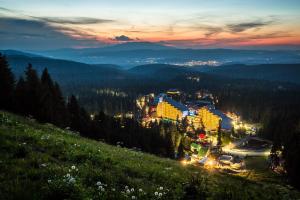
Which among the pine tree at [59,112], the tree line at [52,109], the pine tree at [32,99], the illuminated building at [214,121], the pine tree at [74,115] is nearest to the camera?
the pine tree at [32,99]

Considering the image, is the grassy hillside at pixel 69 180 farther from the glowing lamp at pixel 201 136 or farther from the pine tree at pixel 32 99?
the glowing lamp at pixel 201 136

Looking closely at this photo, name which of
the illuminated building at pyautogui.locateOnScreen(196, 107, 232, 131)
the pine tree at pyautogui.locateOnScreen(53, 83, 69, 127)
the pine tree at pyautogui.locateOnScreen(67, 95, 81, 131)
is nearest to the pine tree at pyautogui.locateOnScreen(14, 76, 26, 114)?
the pine tree at pyautogui.locateOnScreen(53, 83, 69, 127)

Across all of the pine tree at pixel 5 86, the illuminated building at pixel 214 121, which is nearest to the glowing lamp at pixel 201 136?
the illuminated building at pixel 214 121

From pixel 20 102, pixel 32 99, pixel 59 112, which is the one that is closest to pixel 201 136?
pixel 59 112

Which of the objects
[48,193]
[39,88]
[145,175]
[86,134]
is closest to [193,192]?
[145,175]

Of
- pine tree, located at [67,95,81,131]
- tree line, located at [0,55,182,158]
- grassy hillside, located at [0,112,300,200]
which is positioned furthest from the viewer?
pine tree, located at [67,95,81,131]

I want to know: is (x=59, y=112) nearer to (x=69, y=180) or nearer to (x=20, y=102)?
(x=20, y=102)

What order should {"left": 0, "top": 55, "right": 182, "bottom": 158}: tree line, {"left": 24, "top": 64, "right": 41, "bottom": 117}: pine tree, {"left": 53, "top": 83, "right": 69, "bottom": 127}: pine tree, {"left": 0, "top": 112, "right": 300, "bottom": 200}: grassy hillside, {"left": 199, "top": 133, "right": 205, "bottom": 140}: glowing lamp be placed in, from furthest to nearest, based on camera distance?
{"left": 199, "top": 133, "right": 205, "bottom": 140}: glowing lamp → {"left": 53, "top": 83, "right": 69, "bottom": 127}: pine tree → {"left": 0, "top": 55, "right": 182, "bottom": 158}: tree line → {"left": 24, "top": 64, "right": 41, "bottom": 117}: pine tree → {"left": 0, "top": 112, "right": 300, "bottom": 200}: grassy hillside

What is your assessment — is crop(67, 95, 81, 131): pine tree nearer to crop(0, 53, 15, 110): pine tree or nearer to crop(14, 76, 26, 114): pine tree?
crop(14, 76, 26, 114): pine tree
